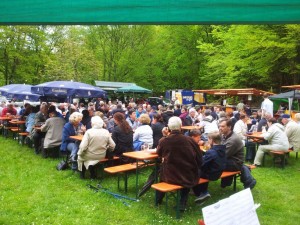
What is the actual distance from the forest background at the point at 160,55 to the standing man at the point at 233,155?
17.0 m

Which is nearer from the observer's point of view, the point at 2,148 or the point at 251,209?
the point at 251,209

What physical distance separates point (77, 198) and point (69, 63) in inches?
982

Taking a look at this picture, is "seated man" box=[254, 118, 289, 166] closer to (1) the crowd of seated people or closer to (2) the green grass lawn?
(1) the crowd of seated people

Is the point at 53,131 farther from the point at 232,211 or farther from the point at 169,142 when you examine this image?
the point at 232,211

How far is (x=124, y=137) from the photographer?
7.34 metres

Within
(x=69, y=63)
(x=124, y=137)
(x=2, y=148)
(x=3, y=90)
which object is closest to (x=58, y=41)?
(x=69, y=63)

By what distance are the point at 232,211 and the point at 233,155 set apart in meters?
4.96

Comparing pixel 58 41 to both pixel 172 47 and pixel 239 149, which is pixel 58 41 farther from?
pixel 239 149

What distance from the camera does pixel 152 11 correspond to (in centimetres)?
163

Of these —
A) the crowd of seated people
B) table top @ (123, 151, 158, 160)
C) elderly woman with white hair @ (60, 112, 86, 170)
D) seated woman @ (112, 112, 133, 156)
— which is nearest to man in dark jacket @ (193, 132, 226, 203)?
the crowd of seated people

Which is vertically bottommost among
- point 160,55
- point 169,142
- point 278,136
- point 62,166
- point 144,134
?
→ point 62,166

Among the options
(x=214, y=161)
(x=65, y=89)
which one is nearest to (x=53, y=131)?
(x=65, y=89)

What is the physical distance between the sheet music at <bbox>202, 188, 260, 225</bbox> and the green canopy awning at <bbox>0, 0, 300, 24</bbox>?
37.8 inches

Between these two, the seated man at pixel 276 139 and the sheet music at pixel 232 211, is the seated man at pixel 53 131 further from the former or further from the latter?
the sheet music at pixel 232 211
